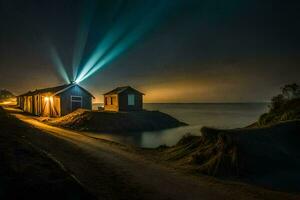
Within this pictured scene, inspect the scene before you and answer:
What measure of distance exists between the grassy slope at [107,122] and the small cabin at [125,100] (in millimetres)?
3740

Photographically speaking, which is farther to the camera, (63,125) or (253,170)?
(63,125)

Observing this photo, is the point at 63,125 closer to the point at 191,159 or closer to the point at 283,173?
the point at 191,159

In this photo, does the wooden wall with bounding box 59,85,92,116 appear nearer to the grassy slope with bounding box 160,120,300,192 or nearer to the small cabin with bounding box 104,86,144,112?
the small cabin with bounding box 104,86,144,112

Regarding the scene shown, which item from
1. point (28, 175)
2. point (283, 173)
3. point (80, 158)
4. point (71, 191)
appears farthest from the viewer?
point (80, 158)

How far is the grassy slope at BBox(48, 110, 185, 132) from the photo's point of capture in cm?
4419

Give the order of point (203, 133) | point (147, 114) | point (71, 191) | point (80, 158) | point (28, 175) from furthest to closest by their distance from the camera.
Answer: point (147, 114) → point (203, 133) → point (80, 158) → point (28, 175) → point (71, 191)

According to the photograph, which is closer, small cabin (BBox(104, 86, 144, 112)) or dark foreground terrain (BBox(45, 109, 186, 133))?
dark foreground terrain (BBox(45, 109, 186, 133))

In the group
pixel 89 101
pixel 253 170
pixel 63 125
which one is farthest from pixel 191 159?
pixel 89 101

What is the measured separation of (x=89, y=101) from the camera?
56781mm

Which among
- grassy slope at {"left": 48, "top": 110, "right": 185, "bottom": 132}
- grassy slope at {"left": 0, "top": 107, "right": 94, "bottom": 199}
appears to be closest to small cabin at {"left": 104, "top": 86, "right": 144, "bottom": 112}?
grassy slope at {"left": 48, "top": 110, "right": 185, "bottom": 132}

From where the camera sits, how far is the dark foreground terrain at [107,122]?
44094 mm

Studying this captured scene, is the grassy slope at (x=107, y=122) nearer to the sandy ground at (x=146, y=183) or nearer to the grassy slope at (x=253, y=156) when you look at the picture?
the grassy slope at (x=253, y=156)

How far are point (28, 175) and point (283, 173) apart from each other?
12.7 m

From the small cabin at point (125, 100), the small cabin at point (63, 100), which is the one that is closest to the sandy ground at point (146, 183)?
the small cabin at point (63, 100)
